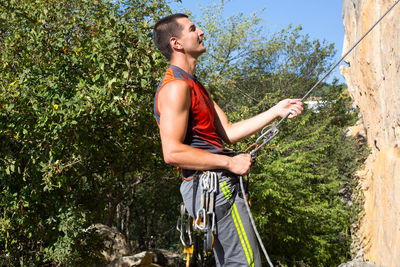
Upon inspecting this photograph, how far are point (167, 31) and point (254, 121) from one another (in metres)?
0.76

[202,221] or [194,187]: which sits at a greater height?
[194,187]

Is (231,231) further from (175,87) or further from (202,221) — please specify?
(175,87)

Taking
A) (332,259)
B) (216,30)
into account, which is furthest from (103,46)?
(216,30)

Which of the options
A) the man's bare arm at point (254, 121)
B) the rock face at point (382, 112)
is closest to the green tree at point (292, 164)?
the rock face at point (382, 112)

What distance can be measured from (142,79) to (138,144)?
1.54 metres

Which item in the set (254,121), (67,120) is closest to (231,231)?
(254,121)

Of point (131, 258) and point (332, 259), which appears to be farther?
point (332, 259)

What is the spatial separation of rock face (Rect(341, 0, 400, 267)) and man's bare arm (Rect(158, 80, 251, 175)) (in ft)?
19.6

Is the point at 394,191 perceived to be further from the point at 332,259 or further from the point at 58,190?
the point at 332,259

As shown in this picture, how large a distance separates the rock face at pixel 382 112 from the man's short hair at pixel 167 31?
5702 millimetres

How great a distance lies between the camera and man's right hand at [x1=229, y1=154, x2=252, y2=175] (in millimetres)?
2221

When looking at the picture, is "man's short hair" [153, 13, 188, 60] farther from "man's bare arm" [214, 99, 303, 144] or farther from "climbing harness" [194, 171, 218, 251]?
"climbing harness" [194, 171, 218, 251]

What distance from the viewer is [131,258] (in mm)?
11664

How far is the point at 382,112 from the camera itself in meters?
8.80
